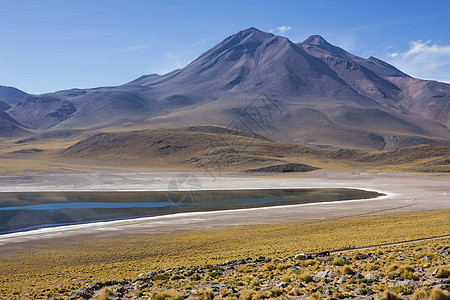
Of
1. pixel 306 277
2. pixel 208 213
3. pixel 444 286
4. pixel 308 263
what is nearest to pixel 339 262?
pixel 308 263

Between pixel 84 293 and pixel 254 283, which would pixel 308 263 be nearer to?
pixel 254 283

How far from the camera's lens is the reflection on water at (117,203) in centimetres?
3716

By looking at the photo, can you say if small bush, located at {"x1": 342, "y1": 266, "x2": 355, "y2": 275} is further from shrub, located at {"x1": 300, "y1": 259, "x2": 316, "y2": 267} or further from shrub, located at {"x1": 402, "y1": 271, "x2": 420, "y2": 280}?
shrub, located at {"x1": 300, "y1": 259, "x2": 316, "y2": 267}

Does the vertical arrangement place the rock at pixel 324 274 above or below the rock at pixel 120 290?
above

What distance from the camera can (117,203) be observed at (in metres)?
47.8

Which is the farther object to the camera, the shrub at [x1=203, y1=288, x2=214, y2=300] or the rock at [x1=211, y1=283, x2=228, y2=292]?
the rock at [x1=211, y1=283, x2=228, y2=292]

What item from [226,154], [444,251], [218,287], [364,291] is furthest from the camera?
[226,154]

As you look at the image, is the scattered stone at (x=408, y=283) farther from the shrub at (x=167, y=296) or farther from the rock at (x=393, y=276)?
the shrub at (x=167, y=296)

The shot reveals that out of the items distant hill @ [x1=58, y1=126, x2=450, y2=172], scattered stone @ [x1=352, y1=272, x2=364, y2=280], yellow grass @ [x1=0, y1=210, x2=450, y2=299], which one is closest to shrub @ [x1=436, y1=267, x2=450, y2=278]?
scattered stone @ [x1=352, y1=272, x2=364, y2=280]

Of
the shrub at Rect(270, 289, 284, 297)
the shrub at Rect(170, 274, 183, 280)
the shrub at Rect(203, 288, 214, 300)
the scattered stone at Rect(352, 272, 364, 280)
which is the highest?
the scattered stone at Rect(352, 272, 364, 280)

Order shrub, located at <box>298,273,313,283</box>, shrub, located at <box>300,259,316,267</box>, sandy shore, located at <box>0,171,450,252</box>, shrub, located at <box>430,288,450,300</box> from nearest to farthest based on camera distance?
shrub, located at <box>430,288,450,300</box> < shrub, located at <box>298,273,313,283</box> < shrub, located at <box>300,259,316,267</box> < sandy shore, located at <box>0,171,450,252</box>

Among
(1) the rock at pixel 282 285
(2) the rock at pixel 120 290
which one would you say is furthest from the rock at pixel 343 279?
(2) the rock at pixel 120 290

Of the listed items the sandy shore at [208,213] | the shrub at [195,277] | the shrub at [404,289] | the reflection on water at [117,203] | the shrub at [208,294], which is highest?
the shrub at [404,289]

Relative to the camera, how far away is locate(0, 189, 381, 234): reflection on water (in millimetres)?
37156
